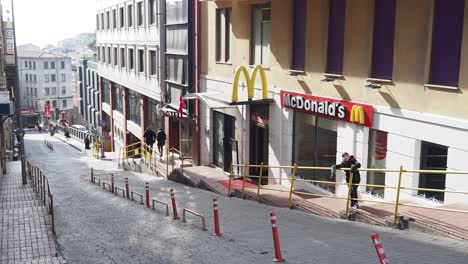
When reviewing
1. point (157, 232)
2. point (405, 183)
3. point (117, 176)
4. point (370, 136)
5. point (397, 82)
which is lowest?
point (117, 176)

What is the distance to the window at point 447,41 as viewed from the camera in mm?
11219

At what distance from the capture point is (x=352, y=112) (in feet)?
47.1

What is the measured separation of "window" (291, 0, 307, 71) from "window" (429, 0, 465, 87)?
561cm

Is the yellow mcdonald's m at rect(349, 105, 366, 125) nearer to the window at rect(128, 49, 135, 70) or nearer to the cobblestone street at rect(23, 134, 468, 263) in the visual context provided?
the cobblestone street at rect(23, 134, 468, 263)

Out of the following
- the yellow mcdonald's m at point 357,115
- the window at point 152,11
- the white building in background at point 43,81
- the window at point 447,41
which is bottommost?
the white building in background at point 43,81

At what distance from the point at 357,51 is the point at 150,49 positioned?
2082cm

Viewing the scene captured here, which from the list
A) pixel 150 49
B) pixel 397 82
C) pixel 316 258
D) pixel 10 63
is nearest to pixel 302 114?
pixel 397 82

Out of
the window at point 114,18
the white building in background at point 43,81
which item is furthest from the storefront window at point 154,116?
the white building in background at point 43,81

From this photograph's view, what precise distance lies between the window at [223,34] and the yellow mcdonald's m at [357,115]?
9.08 meters

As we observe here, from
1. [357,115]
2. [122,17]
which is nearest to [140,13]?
[122,17]

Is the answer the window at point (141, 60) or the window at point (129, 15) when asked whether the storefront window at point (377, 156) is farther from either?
the window at point (129, 15)

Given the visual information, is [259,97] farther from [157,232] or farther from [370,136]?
[157,232]

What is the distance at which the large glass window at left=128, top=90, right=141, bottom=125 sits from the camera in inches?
1556

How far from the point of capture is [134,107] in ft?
134
